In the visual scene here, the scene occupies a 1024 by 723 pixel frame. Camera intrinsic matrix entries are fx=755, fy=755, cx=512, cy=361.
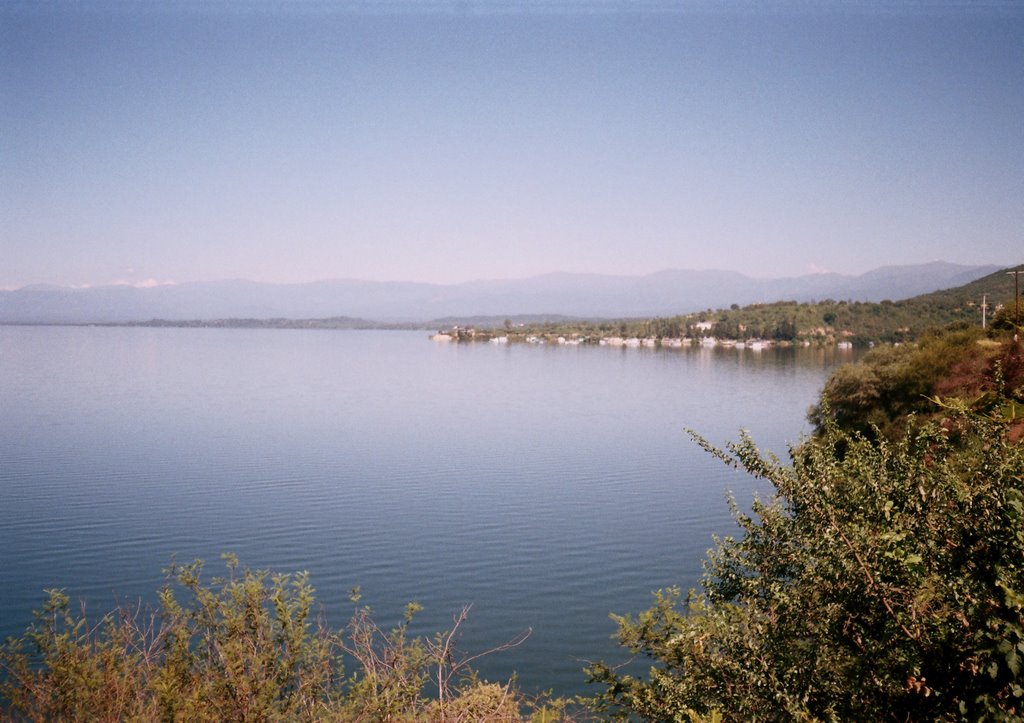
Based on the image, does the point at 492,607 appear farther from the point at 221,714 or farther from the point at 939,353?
the point at 939,353

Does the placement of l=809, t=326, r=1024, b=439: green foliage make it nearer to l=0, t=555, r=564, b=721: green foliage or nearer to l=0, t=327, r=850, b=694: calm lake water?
l=0, t=327, r=850, b=694: calm lake water

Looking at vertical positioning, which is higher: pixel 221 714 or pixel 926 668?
pixel 926 668

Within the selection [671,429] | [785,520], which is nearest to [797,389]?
[671,429]

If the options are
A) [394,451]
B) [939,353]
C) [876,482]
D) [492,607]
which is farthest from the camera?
[394,451]

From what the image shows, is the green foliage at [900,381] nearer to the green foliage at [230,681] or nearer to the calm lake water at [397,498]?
the calm lake water at [397,498]

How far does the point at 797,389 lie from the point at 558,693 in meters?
74.4

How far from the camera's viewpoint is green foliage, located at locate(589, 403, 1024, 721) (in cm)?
514

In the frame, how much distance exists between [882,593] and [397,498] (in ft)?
101

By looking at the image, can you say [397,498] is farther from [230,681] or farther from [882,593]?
[882,593]

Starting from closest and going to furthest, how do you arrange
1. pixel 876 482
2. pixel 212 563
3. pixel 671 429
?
pixel 876 482, pixel 212 563, pixel 671 429

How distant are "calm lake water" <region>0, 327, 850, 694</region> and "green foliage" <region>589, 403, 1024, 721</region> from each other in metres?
3.34

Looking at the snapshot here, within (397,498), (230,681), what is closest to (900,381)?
(397,498)

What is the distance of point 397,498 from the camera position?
35219 millimetres

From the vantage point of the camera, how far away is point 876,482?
683 centimetres
